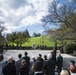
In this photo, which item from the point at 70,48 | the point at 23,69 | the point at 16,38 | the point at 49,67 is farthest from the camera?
the point at 16,38

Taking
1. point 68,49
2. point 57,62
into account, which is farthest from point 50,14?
point 57,62

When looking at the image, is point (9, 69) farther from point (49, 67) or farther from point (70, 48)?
point (70, 48)

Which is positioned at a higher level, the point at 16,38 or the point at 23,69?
the point at 16,38

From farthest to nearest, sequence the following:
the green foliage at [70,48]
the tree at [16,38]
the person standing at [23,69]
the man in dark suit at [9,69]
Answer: the tree at [16,38] → the green foliage at [70,48] → the person standing at [23,69] → the man in dark suit at [9,69]

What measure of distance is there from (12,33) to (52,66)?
294 feet

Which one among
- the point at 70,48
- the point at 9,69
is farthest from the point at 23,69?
→ the point at 70,48

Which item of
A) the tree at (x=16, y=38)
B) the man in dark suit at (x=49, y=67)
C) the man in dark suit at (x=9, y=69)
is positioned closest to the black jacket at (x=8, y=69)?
the man in dark suit at (x=9, y=69)

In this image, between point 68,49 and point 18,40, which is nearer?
point 68,49

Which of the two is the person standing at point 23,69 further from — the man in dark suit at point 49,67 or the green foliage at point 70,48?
the green foliage at point 70,48

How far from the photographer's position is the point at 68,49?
50062 mm

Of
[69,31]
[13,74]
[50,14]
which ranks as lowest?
[13,74]

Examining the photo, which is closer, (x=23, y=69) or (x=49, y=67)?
(x=23, y=69)

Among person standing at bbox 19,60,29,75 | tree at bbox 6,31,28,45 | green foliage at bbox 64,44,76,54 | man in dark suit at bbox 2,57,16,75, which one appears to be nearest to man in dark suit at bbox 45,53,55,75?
person standing at bbox 19,60,29,75

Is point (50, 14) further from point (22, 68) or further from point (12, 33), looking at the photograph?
point (12, 33)
